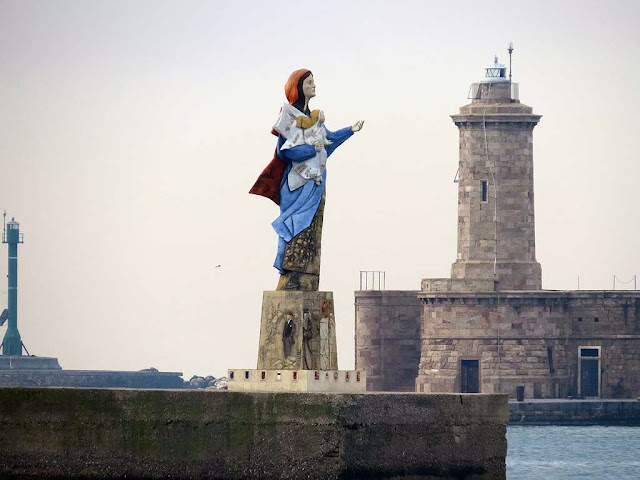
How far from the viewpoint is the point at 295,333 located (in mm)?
31953

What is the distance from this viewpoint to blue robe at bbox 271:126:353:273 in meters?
32.2

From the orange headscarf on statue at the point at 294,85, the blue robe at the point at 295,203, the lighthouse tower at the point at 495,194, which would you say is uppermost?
the lighthouse tower at the point at 495,194

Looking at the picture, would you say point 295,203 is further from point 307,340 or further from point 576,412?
point 576,412

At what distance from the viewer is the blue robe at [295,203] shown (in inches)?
1270

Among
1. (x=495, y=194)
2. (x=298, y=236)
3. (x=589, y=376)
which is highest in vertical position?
(x=495, y=194)

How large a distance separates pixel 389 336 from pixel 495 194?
6.60m

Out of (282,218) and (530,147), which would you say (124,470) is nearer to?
(282,218)

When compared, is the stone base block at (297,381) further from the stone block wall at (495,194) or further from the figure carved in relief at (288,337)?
the stone block wall at (495,194)

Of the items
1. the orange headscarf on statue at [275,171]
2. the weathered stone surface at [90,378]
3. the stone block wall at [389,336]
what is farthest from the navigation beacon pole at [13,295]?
the orange headscarf on statue at [275,171]

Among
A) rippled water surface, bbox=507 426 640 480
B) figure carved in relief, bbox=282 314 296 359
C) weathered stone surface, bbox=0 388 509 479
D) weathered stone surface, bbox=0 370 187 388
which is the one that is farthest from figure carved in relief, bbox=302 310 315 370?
weathered stone surface, bbox=0 370 187 388

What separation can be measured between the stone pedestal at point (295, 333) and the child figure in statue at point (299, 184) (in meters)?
0.31

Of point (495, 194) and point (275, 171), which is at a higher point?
point (495, 194)

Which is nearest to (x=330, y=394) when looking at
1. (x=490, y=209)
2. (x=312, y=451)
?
(x=312, y=451)

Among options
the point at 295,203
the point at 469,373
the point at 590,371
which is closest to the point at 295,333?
the point at 295,203
